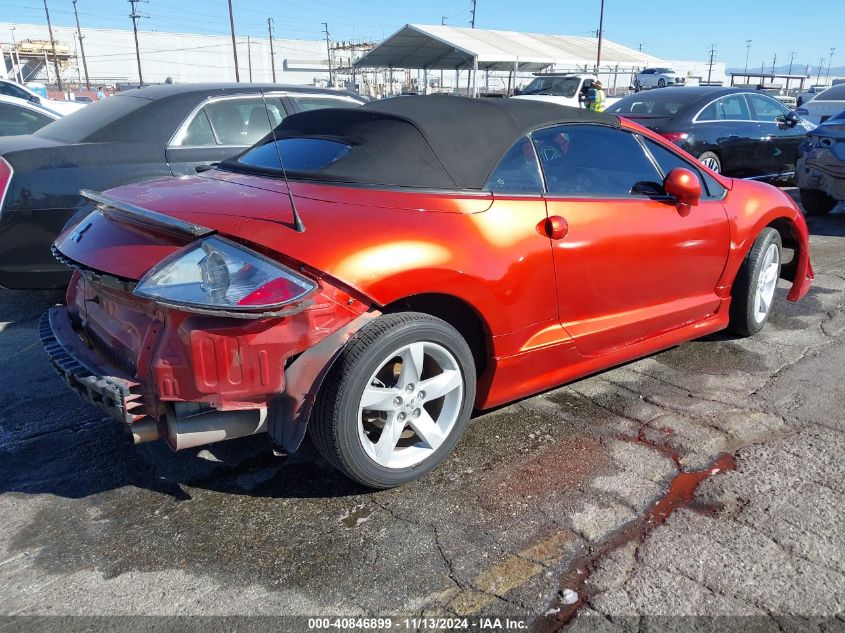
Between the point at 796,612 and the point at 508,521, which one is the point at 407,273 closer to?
the point at 508,521

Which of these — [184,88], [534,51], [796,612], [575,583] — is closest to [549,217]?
[575,583]

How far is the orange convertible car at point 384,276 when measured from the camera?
235 cm

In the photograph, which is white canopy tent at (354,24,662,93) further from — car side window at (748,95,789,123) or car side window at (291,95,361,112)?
car side window at (291,95,361,112)

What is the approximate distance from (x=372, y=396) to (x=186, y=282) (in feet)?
2.56

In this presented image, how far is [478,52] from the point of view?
99.3ft

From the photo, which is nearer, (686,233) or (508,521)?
(508,521)

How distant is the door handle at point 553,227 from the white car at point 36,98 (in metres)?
9.46

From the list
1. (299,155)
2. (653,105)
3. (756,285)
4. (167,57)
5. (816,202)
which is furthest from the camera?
(167,57)

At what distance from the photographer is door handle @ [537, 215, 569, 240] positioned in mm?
3053

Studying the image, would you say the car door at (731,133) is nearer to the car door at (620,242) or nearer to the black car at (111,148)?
the black car at (111,148)

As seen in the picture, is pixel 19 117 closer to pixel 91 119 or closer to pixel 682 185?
pixel 91 119

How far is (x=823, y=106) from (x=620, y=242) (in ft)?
46.3

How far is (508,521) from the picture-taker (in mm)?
2561

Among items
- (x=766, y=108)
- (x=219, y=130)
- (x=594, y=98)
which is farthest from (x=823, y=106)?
(x=219, y=130)
